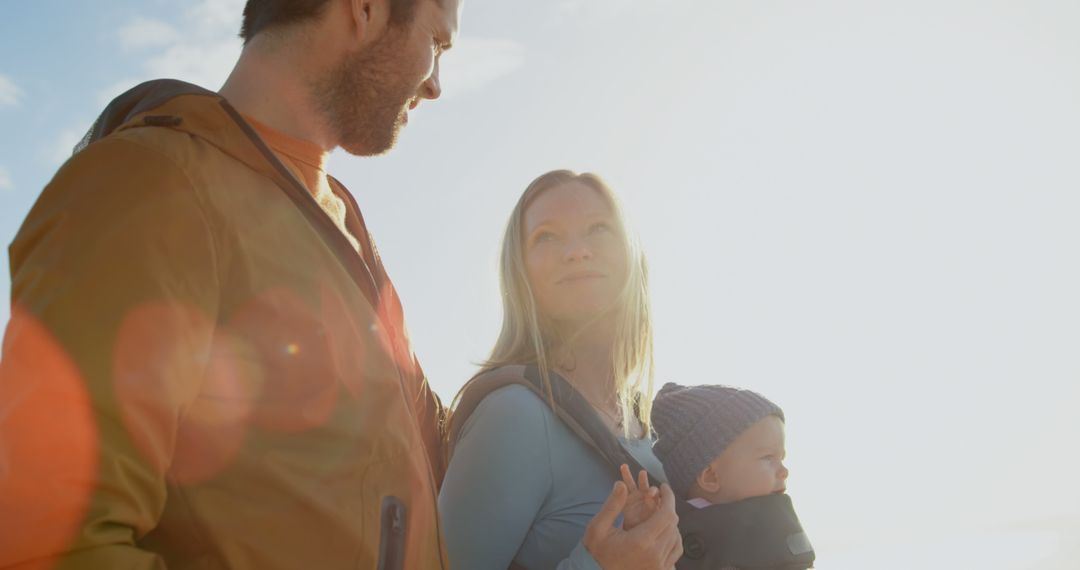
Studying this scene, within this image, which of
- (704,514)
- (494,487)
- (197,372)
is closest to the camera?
(197,372)

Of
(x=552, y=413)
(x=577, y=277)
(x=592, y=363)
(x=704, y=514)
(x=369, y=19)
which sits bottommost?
(x=704, y=514)

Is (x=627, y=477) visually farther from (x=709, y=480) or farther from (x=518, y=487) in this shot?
(x=709, y=480)

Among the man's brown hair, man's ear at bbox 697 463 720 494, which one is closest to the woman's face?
man's ear at bbox 697 463 720 494

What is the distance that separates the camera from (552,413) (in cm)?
305

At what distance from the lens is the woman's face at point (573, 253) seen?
344 cm

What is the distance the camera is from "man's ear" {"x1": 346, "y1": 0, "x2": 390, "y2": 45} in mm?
2416

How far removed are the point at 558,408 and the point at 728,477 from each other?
88 cm

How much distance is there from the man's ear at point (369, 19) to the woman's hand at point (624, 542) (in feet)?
4.49

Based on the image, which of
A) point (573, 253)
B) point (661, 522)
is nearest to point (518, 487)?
point (661, 522)

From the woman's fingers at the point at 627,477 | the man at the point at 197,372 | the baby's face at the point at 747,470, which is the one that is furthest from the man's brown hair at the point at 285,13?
the baby's face at the point at 747,470

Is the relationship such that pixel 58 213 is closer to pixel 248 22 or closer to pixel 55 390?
pixel 55 390

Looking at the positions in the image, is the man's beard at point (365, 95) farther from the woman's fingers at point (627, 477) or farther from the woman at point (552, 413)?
the woman's fingers at point (627, 477)

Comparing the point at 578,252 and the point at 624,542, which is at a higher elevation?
the point at 578,252

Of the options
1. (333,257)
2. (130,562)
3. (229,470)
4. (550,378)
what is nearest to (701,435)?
(550,378)
